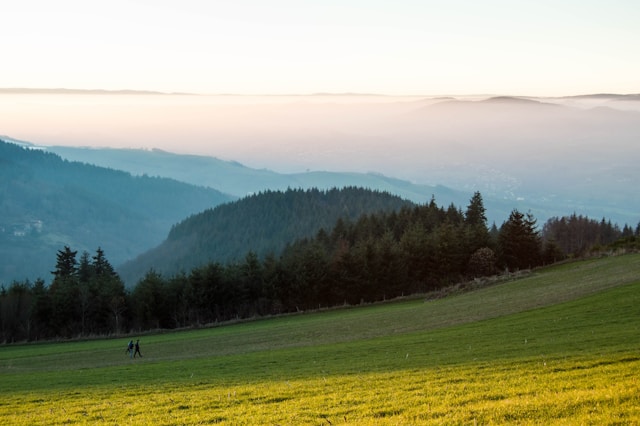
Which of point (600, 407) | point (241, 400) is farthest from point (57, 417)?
point (600, 407)

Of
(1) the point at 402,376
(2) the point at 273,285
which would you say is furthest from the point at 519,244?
→ (1) the point at 402,376

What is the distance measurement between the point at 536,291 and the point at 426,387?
35486 millimetres

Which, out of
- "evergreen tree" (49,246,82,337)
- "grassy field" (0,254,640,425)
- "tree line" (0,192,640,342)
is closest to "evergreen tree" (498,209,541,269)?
"tree line" (0,192,640,342)

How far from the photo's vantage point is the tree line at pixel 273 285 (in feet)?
254

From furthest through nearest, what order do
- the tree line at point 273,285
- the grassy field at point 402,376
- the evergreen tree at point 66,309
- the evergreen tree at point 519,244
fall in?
the evergreen tree at point 519,244, the tree line at point 273,285, the evergreen tree at point 66,309, the grassy field at point 402,376

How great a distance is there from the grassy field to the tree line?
1326 inches

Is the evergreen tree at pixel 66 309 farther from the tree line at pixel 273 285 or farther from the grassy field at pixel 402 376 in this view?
the grassy field at pixel 402 376

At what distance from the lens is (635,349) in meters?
18.8

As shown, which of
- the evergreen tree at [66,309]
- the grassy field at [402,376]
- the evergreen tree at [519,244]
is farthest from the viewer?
the evergreen tree at [519,244]

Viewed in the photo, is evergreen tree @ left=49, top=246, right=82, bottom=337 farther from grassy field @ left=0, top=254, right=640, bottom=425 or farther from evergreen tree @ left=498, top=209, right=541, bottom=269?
evergreen tree @ left=498, top=209, right=541, bottom=269

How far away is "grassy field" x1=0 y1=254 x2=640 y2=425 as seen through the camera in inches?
531

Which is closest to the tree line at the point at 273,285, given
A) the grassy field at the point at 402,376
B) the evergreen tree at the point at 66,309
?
the evergreen tree at the point at 66,309

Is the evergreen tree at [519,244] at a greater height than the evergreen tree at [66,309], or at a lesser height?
greater

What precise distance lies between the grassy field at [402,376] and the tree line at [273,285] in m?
33.7
